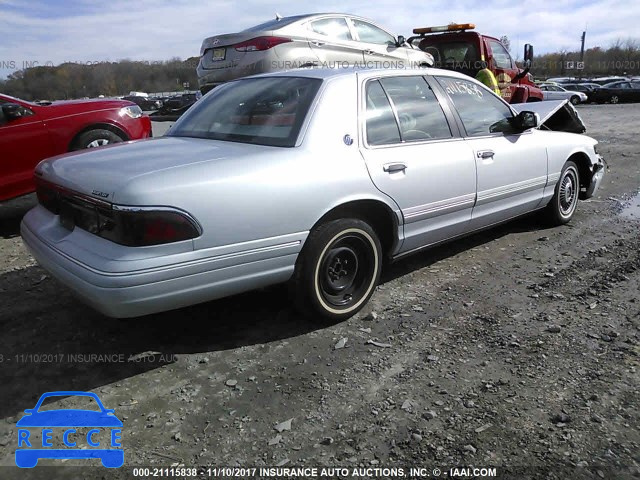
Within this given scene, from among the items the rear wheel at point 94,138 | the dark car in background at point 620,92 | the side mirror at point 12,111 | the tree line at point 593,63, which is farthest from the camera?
the tree line at point 593,63

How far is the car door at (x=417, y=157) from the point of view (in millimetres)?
3516

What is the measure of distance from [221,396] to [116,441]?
0.53 m

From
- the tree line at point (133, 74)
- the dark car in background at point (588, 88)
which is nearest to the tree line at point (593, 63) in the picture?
the tree line at point (133, 74)

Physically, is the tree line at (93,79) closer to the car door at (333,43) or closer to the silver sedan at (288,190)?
the car door at (333,43)

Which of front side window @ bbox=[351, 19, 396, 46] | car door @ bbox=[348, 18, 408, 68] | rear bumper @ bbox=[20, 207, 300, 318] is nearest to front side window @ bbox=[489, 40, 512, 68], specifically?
car door @ bbox=[348, 18, 408, 68]

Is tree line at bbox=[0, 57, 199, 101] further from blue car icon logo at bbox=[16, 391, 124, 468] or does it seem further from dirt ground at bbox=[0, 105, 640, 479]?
blue car icon logo at bbox=[16, 391, 124, 468]

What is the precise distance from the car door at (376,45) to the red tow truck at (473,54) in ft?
6.11

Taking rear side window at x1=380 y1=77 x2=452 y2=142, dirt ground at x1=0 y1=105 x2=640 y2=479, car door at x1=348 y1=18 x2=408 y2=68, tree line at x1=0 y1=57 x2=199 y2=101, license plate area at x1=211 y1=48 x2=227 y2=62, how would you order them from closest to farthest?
dirt ground at x1=0 y1=105 x2=640 y2=479 → rear side window at x1=380 y1=77 x2=452 y2=142 → license plate area at x1=211 y1=48 x2=227 y2=62 → car door at x1=348 y1=18 x2=408 y2=68 → tree line at x1=0 y1=57 x2=199 y2=101

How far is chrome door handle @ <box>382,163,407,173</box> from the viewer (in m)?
3.48

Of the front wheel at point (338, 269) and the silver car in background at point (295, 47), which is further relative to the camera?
the silver car in background at point (295, 47)

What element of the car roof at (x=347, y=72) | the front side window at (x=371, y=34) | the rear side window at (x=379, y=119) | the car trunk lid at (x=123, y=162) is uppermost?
the front side window at (x=371, y=34)

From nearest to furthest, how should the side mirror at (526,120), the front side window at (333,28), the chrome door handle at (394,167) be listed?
the chrome door handle at (394,167)
the side mirror at (526,120)
the front side window at (333,28)

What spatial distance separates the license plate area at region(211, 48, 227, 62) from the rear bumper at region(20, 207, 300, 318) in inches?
218

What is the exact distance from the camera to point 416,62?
9406mm
